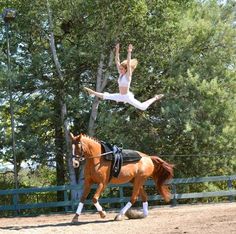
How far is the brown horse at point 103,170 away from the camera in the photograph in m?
11.9

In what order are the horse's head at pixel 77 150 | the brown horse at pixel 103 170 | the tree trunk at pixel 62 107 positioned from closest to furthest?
the horse's head at pixel 77 150
the brown horse at pixel 103 170
the tree trunk at pixel 62 107

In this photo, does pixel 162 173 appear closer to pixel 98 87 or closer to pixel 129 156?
pixel 129 156

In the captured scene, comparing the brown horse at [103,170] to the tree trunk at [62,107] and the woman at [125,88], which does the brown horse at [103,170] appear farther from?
the tree trunk at [62,107]

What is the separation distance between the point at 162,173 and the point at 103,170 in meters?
1.81

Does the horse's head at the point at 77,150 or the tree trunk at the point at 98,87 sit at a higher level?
the tree trunk at the point at 98,87

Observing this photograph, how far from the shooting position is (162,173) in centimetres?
1310

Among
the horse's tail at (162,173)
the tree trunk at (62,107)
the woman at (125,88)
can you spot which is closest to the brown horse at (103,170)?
the horse's tail at (162,173)

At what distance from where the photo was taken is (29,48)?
66.0 ft

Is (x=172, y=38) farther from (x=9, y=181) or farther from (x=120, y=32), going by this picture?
(x=9, y=181)

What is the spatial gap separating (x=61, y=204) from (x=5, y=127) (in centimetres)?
412

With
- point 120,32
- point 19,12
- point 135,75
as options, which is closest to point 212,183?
point 135,75

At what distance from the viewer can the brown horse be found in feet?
38.9

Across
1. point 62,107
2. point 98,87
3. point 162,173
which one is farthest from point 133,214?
point 62,107

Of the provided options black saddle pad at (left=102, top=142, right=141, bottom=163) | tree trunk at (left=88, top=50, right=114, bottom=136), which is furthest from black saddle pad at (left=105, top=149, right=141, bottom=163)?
tree trunk at (left=88, top=50, right=114, bottom=136)
